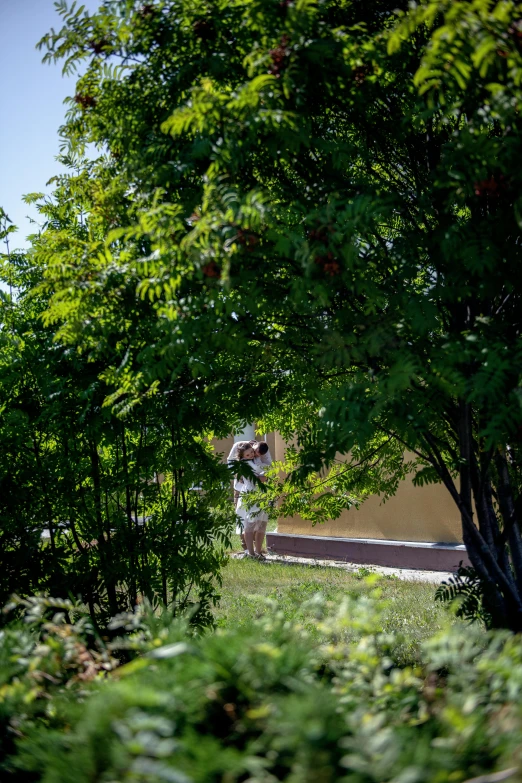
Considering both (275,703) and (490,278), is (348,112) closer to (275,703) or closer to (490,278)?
(490,278)

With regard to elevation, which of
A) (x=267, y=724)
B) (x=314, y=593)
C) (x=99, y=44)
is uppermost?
(x=99, y=44)

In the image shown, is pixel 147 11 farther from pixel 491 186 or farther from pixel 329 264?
pixel 491 186

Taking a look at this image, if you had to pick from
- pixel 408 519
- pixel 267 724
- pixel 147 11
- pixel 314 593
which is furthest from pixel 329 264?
pixel 408 519

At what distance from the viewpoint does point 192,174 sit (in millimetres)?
3908

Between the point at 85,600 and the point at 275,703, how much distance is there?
11.0ft

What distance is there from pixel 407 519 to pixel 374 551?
713 millimetres

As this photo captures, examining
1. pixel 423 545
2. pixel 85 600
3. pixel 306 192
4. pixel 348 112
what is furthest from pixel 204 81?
pixel 423 545

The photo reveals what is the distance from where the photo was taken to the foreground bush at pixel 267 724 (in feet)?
5.46

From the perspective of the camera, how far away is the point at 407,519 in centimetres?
1102

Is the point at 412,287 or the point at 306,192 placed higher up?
the point at 306,192

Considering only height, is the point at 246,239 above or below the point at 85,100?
below

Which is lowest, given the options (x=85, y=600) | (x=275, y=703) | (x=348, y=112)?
(x=85, y=600)

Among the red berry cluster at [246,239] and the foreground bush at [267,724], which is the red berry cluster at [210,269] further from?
the foreground bush at [267,724]

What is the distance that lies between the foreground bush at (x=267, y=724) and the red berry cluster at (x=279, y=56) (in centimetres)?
216
